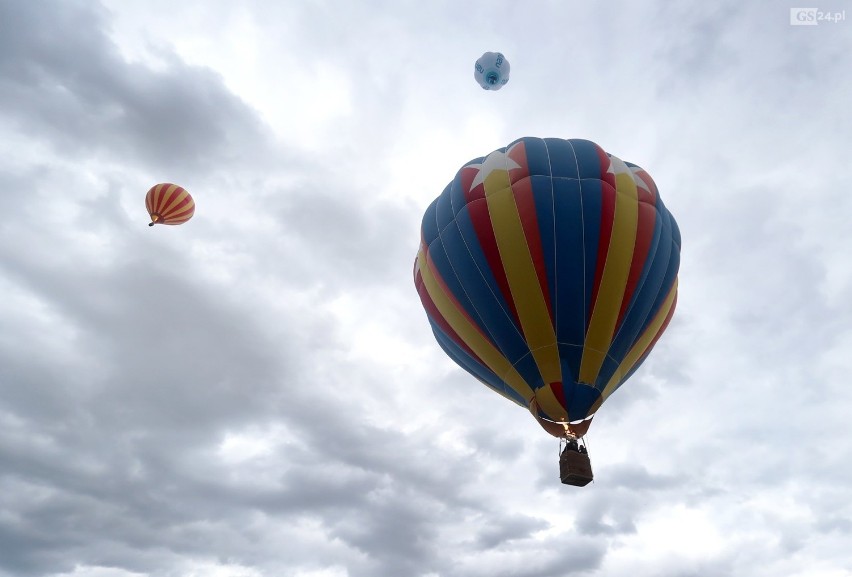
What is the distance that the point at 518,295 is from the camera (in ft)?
52.6

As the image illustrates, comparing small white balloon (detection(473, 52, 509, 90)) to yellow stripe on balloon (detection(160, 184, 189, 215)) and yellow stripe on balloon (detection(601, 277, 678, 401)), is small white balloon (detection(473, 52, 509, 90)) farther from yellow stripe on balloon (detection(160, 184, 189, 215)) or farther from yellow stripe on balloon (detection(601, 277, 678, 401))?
yellow stripe on balloon (detection(160, 184, 189, 215))

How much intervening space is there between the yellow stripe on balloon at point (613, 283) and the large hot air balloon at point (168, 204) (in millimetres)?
20783

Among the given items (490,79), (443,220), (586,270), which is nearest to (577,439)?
(586,270)

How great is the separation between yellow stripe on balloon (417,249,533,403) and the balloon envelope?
0.04m

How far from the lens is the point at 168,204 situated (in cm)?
2850

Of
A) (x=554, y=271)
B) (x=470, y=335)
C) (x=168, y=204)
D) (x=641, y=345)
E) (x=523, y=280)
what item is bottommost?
(x=641, y=345)

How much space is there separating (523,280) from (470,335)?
243 centimetres

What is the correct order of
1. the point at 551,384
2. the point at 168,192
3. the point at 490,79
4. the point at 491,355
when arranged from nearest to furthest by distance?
the point at 551,384 → the point at 491,355 → the point at 490,79 → the point at 168,192

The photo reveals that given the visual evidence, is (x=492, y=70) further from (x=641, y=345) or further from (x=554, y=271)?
(x=641, y=345)

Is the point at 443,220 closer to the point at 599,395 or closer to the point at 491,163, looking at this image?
the point at 491,163

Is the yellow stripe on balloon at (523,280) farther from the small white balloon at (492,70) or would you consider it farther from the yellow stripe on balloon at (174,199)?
the yellow stripe on balloon at (174,199)

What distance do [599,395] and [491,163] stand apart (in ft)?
23.3

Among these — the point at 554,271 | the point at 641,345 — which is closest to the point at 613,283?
Answer: the point at 554,271

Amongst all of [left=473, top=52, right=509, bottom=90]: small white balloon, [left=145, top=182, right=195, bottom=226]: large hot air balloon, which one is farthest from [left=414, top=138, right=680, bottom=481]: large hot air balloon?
[left=145, top=182, right=195, bottom=226]: large hot air balloon
